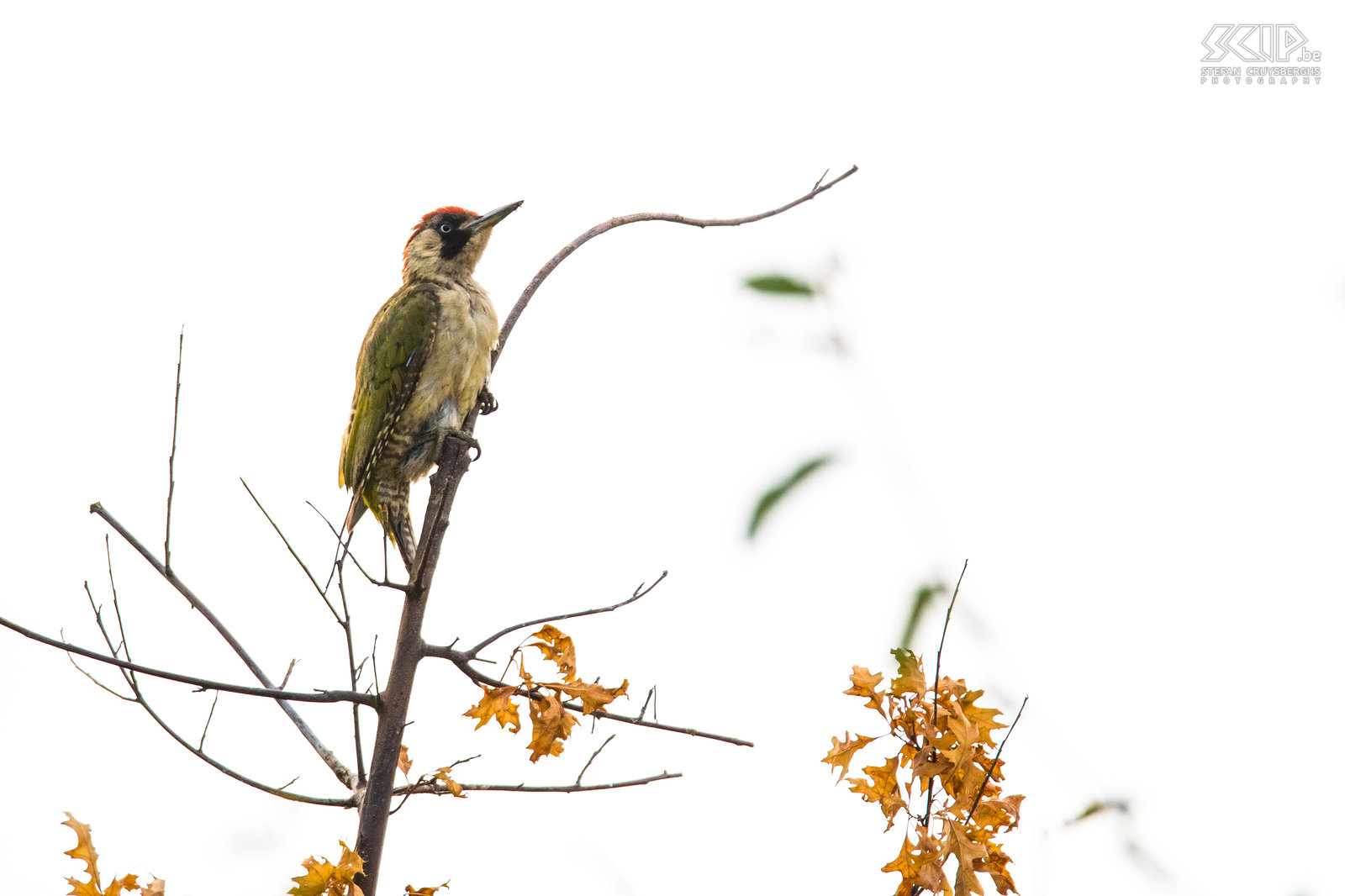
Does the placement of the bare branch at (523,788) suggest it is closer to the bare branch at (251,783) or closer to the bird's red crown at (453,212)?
the bare branch at (251,783)

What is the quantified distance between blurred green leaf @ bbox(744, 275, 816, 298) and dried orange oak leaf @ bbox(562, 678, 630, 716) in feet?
4.62

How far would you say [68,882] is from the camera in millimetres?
2035

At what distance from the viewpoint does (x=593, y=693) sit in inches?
92.6

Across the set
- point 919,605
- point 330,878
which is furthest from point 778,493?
point 330,878

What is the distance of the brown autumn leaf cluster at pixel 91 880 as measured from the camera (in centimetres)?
204

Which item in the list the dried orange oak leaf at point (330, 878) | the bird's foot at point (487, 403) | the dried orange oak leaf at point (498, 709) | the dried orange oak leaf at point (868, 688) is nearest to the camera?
the dried orange oak leaf at point (868, 688)

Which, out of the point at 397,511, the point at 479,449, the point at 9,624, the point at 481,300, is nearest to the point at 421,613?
the point at 9,624

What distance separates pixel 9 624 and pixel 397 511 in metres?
3.05

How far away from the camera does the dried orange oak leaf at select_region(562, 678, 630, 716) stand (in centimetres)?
235

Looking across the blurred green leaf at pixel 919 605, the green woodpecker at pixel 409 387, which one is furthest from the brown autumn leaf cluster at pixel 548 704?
the green woodpecker at pixel 409 387

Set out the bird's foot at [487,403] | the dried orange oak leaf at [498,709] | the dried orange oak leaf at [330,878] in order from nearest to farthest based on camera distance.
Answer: the dried orange oak leaf at [330,878]
the dried orange oak leaf at [498,709]
the bird's foot at [487,403]

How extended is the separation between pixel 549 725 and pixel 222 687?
24.5 inches

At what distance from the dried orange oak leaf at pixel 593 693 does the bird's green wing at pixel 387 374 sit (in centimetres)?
A: 265

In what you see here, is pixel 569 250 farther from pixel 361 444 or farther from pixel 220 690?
pixel 361 444
